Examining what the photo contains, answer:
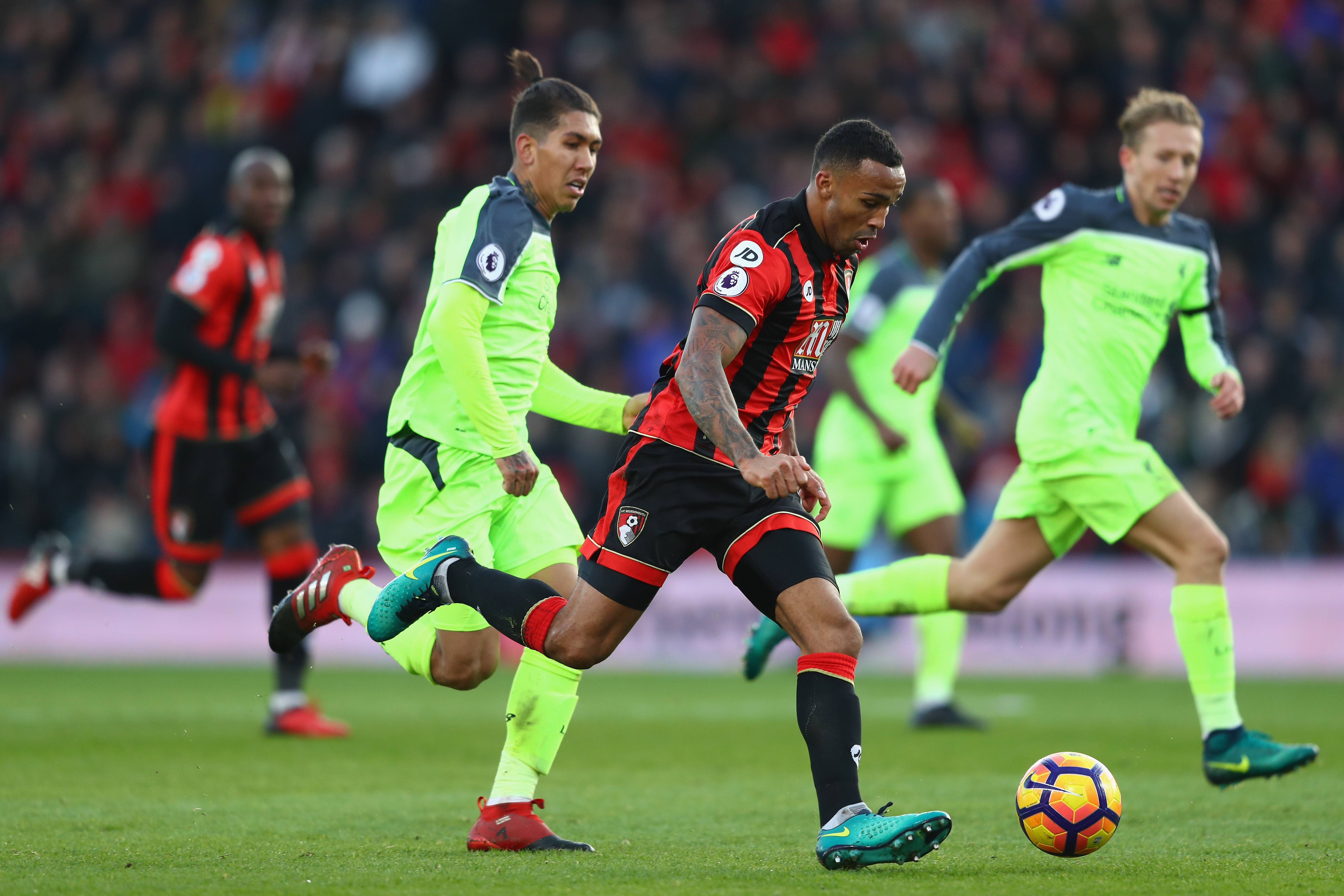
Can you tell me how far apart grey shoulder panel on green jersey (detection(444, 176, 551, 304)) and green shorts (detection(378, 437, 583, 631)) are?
645 mm

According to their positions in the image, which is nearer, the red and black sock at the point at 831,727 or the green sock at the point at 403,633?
the red and black sock at the point at 831,727

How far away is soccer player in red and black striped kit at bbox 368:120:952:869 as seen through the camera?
459 cm

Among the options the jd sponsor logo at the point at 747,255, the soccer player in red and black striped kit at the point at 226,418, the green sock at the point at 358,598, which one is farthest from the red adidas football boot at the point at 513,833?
the soccer player in red and black striped kit at the point at 226,418

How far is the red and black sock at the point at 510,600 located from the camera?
16.1 feet

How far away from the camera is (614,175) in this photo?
17703 millimetres

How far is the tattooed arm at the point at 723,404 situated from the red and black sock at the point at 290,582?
4.60 m

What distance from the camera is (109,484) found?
609 inches

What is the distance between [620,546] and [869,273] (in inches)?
212

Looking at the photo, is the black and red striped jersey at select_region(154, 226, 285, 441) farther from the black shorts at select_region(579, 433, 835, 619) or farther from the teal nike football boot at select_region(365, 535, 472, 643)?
the black shorts at select_region(579, 433, 835, 619)

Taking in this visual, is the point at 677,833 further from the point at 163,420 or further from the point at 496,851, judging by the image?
the point at 163,420

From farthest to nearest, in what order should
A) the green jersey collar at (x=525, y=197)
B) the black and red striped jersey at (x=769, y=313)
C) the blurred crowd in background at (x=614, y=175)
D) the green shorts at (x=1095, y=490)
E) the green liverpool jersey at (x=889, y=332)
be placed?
the blurred crowd in background at (x=614, y=175), the green liverpool jersey at (x=889, y=332), the green shorts at (x=1095, y=490), the green jersey collar at (x=525, y=197), the black and red striped jersey at (x=769, y=313)

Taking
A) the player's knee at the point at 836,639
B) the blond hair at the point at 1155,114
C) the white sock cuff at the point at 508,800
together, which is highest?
the blond hair at the point at 1155,114

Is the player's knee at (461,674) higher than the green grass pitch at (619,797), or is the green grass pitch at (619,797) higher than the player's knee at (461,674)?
the player's knee at (461,674)

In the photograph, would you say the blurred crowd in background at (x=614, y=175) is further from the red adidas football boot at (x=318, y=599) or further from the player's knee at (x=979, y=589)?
the red adidas football boot at (x=318, y=599)
